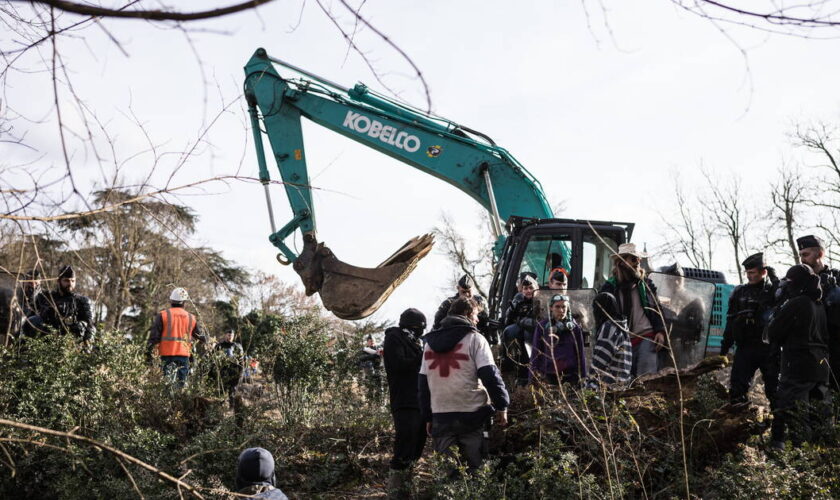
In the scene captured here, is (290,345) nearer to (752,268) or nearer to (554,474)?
(554,474)

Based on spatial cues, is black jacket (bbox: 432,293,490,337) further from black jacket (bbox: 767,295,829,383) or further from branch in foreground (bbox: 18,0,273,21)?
branch in foreground (bbox: 18,0,273,21)

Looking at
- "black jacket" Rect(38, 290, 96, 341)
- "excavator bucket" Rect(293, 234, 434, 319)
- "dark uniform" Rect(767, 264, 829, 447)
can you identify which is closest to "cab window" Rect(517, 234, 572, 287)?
"excavator bucket" Rect(293, 234, 434, 319)

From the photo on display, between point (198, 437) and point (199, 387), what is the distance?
4.08ft

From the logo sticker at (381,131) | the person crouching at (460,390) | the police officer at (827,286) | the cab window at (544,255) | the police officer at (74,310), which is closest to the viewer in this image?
the person crouching at (460,390)

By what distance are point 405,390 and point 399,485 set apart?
0.80 m

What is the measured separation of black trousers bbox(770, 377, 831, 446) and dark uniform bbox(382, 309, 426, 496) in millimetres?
2929

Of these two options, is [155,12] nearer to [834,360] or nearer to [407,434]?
[407,434]

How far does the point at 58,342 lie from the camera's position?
801cm

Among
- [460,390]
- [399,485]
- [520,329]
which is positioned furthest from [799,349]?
[399,485]

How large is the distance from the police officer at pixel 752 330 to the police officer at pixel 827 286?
0.45m

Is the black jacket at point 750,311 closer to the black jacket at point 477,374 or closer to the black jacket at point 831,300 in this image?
the black jacket at point 831,300

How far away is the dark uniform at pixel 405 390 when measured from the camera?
22.6ft

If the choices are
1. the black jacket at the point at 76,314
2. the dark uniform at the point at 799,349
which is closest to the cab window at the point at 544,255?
the dark uniform at the point at 799,349

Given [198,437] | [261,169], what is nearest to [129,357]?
[198,437]
